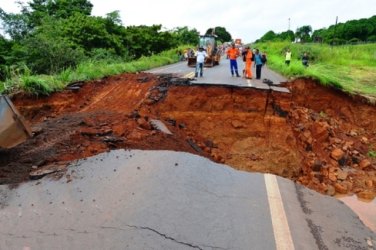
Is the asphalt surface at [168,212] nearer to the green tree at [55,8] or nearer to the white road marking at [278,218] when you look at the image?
the white road marking at [278,218]

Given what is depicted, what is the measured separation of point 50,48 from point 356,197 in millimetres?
14649

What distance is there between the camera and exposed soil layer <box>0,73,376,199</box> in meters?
8.77

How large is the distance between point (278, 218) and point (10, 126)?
500cm

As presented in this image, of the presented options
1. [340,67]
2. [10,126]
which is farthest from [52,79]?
[340,67]

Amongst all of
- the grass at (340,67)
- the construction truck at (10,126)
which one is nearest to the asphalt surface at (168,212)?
the construction truck at (10,126)

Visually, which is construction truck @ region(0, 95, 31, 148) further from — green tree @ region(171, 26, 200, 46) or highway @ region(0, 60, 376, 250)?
green tree @ region(171, 26, 200, 46)

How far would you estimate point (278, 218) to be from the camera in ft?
16.6

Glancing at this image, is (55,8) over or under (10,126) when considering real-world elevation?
over

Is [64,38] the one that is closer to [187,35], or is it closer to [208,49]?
[208,49]

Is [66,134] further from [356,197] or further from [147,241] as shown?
[356,197]

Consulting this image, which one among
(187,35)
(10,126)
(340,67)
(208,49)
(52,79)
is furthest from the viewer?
(187,35)

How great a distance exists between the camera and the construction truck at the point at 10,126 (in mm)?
6941

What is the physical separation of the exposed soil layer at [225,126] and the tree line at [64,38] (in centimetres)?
347

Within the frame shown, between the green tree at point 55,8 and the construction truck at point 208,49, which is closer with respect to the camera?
the construction truck at point 208,49
